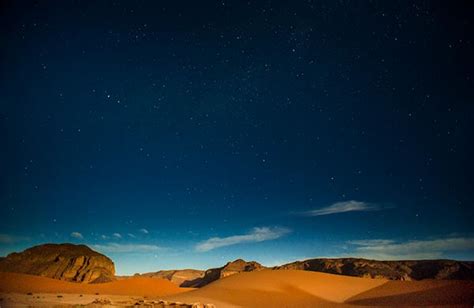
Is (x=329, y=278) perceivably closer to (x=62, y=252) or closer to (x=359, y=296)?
(x=359, y=296)

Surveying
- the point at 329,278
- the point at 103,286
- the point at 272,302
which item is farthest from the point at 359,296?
the point at 103,286

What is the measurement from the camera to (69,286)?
85.8 feet

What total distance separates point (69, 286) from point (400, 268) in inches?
1792

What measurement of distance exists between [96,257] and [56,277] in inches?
Result: 199

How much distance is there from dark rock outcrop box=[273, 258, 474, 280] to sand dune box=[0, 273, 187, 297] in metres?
30.2

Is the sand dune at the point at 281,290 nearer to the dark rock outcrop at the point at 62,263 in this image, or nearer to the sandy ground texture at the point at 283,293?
the sandy ground texture at the point at 283,293

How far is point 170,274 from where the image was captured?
91188 mm

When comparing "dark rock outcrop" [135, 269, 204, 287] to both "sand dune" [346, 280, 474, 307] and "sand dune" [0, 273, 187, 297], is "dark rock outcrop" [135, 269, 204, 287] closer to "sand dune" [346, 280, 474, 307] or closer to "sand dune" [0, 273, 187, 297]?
"sand dune" [0, 273, 187, 297]

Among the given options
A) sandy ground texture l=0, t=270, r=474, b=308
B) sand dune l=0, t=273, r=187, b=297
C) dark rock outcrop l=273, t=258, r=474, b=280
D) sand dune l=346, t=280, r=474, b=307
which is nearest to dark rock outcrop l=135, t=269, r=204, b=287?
dark rock outcrop l=273, t=258, r=474, b=280

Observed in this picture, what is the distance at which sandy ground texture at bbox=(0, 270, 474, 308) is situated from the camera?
14.9 meters

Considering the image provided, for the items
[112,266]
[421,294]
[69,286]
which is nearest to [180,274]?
[112,266]

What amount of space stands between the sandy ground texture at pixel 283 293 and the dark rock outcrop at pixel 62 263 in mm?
5554

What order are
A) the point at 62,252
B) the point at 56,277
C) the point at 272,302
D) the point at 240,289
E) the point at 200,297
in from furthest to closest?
the point at 62,252 < the point at 56,277 < the point at 240,289 < the point at 200,297 < the point at 272,302

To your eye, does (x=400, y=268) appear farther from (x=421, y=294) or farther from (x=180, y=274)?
(x=180, y=274)
